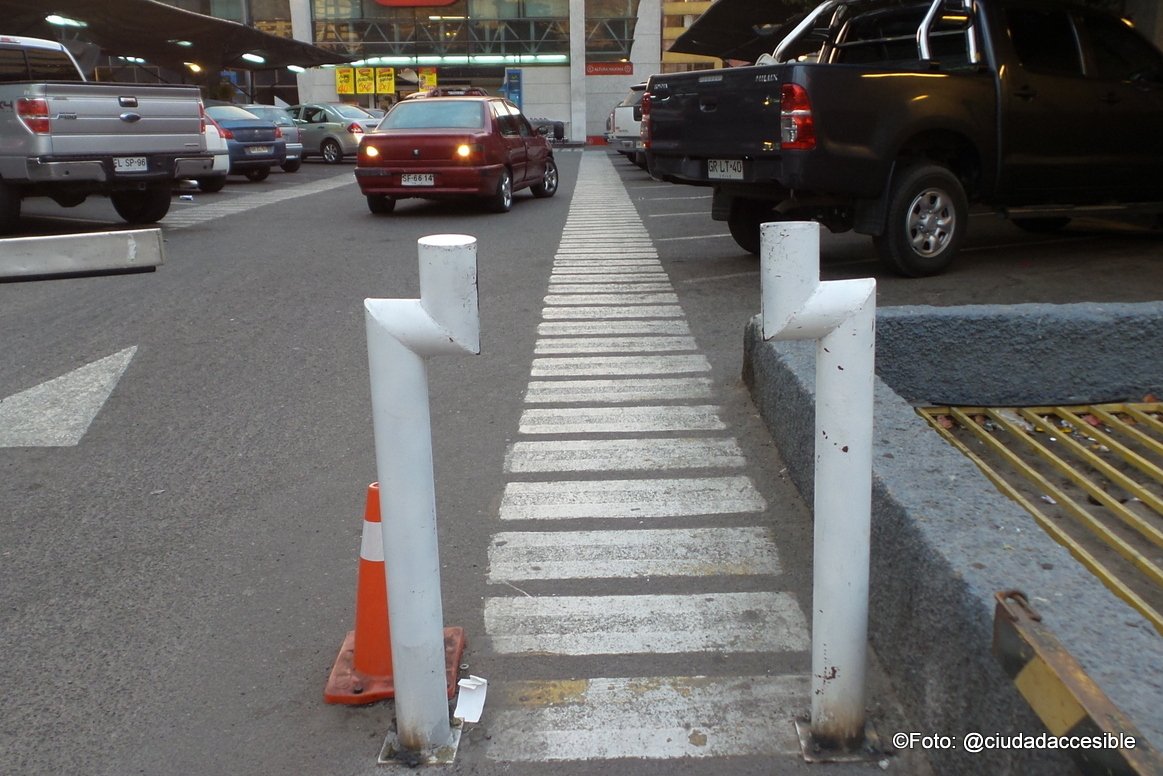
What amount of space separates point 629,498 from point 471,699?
1.57 metres

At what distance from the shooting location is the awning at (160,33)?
87.8ft

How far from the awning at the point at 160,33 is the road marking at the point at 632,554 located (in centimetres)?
2536

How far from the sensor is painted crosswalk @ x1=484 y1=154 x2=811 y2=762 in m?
2.89

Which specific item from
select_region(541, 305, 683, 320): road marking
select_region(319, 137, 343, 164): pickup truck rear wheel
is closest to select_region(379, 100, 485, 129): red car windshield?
select_region(541, 305, 683, 320): road marking

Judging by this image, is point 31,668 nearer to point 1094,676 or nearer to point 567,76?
point 1094,676

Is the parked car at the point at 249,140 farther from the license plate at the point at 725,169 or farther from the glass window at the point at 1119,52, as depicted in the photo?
the glass window at the point at 1119,52

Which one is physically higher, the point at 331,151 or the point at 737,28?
the point at 737,28

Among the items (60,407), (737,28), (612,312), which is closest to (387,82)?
(737,28)

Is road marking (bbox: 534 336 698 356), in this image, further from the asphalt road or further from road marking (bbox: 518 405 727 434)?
road marking (bbox: 518 405 727 434)

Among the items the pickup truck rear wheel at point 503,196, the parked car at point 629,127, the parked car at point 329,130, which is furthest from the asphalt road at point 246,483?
the parked car at point 329,130

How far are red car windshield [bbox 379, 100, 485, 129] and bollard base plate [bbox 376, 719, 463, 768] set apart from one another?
1303cm

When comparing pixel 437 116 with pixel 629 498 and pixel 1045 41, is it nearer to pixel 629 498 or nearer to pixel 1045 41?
pixel 1045 41

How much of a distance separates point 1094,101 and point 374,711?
27.0ft

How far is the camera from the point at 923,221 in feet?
27.5
